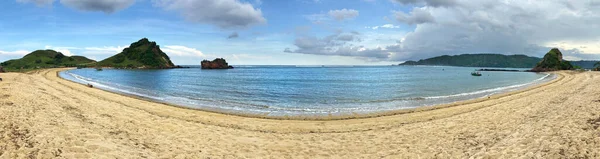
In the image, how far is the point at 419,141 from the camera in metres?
15.8

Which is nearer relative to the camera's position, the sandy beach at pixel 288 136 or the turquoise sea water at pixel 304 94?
the sandy beach at pixel 288 136

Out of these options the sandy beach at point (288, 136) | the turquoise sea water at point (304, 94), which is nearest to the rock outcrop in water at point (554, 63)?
the turquoise sea water at point (304, 94)

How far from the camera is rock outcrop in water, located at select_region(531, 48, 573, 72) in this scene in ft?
536

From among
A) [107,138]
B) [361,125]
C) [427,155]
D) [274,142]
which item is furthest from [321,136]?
[107,138]

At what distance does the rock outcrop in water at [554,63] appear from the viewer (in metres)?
163

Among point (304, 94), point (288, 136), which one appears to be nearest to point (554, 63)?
point (304, 94)

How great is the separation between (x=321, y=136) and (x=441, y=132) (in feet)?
22.7

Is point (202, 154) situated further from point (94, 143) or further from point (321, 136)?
point (321, 136)

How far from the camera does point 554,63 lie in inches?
6501

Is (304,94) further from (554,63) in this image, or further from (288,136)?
(554,63)

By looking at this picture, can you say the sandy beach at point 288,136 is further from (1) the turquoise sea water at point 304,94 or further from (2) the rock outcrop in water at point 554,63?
(2) the rock outcrop in water at point 554,63

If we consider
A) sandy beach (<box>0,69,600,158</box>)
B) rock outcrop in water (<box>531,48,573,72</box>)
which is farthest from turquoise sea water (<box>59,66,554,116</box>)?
rock outcrop in water (<box>531,48,573,72</box>)

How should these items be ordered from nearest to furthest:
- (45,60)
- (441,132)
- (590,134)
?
(590,134)
(441,132)
(45,60)

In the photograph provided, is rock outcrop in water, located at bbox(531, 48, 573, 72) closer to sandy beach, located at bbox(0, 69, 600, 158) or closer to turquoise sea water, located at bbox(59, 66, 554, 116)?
turquoise sea water, located at bbox(59, 66, 554, 116)
